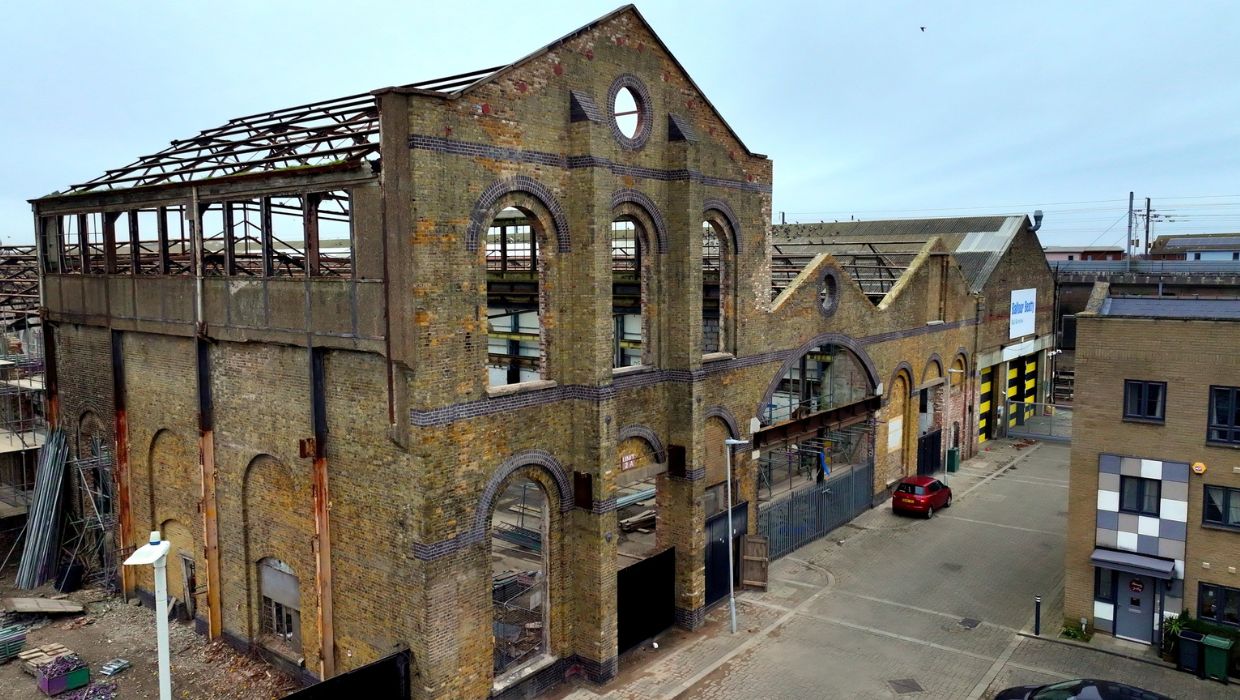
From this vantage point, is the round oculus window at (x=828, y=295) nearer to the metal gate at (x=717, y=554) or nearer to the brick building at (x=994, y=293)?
the brick building at (x=994, y=293)

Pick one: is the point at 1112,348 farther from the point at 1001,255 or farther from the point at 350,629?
the point at 1001,255

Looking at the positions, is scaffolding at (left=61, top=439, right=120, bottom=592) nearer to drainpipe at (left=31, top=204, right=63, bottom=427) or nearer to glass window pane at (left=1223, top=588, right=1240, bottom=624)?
drainpipe at (left=31, top=204, right=63, bottom=427)

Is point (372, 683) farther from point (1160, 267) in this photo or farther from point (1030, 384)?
point (1160, 267)

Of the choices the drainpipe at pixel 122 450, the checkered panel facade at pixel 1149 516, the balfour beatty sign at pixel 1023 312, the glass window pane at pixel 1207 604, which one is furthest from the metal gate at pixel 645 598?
the balfour beatty sign at pixel 1023 312

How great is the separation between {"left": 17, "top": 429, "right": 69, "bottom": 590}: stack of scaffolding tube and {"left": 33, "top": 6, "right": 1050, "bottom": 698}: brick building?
1053 mm

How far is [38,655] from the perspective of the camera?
18.5 meters

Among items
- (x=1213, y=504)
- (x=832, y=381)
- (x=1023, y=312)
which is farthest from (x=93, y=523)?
(x=1023, y=312)

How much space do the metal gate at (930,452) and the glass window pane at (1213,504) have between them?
1420 centimetres

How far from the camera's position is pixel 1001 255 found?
3759cm

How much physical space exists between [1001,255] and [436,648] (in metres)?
32.0

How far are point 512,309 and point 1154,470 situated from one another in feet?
69.3

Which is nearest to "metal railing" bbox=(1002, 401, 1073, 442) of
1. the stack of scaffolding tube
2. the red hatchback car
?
the red hatchback car

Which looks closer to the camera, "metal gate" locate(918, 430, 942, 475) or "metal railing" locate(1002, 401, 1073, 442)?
"metal gate" locate(918, 430, 942, 475)

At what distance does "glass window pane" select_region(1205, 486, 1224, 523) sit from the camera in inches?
700
